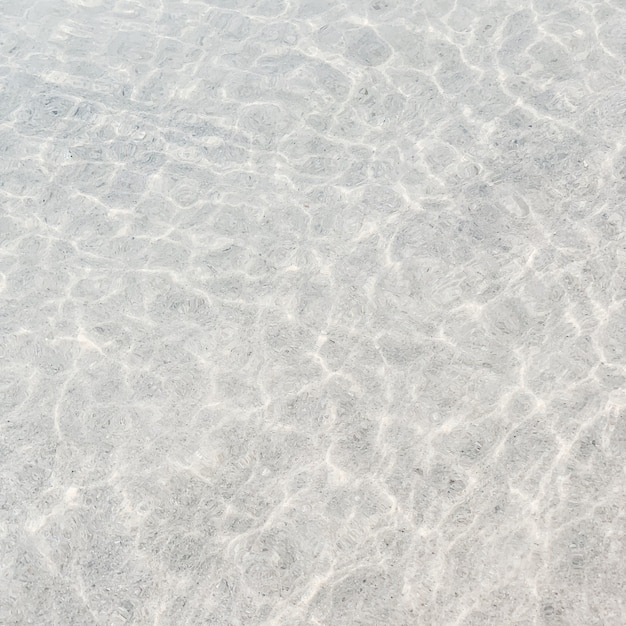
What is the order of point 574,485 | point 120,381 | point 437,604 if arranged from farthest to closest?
point 120,381 → point 574,485 → point 437,604

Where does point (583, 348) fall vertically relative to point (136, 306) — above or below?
above

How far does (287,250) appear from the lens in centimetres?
495

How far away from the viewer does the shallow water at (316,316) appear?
147 inches

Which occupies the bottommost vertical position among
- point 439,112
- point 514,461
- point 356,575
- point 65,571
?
point 65,571

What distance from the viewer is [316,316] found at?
4613mm

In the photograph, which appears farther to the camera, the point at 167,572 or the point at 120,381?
the point at 120,381

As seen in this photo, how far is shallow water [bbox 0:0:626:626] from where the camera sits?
147 inches

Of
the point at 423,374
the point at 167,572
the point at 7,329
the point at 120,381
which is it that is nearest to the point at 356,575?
the point at 167,572

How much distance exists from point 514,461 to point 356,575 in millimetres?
917

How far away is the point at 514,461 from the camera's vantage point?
3934 mm

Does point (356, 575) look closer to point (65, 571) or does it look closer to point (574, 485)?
point (574, 485)

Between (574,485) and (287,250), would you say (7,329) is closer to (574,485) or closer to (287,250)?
(287,250)

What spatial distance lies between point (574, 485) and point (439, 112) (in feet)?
9.20

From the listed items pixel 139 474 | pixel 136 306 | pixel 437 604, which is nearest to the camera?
pixel 437 604
